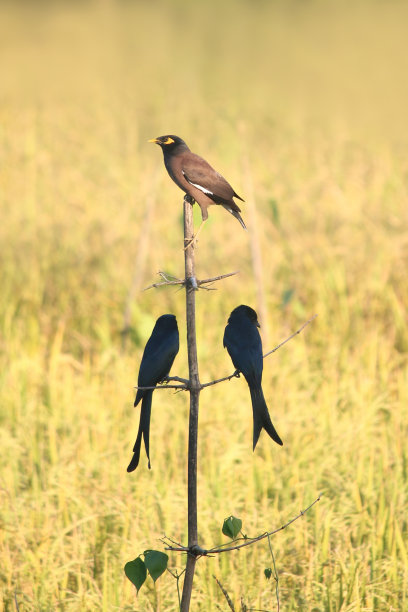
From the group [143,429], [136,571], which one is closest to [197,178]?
[143,429]

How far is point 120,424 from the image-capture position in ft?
11.4

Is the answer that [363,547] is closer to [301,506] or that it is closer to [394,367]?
[301,506]

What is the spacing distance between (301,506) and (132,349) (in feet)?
6.63

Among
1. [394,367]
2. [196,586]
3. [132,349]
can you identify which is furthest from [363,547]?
[132,349]

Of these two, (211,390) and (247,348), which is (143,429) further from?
(211,390)

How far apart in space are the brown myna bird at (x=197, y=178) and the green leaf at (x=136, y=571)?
796 millimetres

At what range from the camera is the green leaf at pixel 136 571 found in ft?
4.91

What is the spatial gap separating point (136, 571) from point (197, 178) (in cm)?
88

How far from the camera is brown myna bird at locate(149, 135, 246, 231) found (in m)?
1.57

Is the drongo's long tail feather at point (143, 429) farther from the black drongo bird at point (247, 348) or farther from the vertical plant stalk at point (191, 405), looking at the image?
the black drongo bird at point (247, 348)

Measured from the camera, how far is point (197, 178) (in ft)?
5.15

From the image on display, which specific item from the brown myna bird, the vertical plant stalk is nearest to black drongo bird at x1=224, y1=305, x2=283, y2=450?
the vertical plant stalk

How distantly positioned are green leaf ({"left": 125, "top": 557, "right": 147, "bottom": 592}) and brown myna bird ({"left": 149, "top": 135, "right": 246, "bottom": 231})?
0.80m

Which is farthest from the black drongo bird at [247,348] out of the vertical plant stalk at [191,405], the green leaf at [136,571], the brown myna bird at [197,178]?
the green leaf at [136,571]
